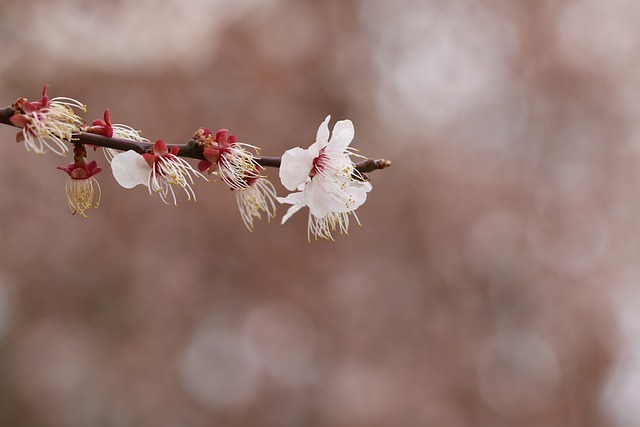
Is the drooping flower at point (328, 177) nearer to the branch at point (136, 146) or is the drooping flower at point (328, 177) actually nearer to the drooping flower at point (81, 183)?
the branch at point (136, 146)

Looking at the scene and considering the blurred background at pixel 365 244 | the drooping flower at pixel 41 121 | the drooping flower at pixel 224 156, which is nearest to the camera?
the drooping flower at pixel 41 121

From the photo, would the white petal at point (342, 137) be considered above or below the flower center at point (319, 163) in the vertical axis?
above

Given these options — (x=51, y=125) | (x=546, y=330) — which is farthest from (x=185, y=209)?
(x=51, y=125)

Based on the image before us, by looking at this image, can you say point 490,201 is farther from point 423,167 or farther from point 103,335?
point 103,335

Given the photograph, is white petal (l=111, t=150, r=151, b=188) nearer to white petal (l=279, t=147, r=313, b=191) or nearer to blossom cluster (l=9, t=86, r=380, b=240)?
blossom cluster (l=9, t=86, r=380, b=240)

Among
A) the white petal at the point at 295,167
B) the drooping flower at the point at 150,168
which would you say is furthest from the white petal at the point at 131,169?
the white petal at the point at 295,167

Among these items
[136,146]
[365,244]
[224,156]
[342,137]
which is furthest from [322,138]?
[365,244]
